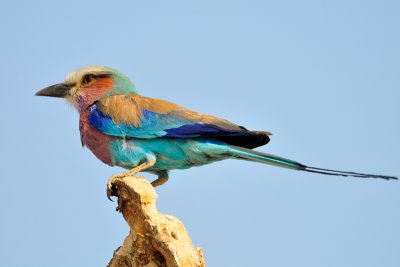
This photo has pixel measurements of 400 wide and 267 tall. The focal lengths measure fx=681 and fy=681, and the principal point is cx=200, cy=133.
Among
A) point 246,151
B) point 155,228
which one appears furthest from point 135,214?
point 246,151

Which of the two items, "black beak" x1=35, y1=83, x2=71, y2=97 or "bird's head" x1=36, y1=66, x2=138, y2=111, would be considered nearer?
"bird's head" x1=36, y1=66, x2=138, y2=111

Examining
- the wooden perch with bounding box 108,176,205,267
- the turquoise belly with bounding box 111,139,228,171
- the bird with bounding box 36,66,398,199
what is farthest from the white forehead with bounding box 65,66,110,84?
the wooden perch with bounding box 108,176,205,267

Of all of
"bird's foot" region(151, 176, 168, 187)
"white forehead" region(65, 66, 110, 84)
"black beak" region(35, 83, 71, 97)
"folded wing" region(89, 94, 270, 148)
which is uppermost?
"white forehead" region(65, 66, 110, 84)

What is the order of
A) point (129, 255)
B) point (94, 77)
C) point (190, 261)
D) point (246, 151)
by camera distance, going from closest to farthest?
point (190, 261)
point (129, 255)
point (246, 151)
point (94, 77)

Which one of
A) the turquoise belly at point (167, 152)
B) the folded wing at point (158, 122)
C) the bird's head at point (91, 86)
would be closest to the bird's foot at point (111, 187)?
the turquoise belly at point (167, 152)

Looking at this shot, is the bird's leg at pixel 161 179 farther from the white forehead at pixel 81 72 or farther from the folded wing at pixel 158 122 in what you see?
the white forehead at pixel 81 72

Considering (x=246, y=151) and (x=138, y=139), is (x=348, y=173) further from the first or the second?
(x=138, y=139)

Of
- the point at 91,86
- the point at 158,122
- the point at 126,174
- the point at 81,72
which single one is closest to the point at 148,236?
the point at 126,174

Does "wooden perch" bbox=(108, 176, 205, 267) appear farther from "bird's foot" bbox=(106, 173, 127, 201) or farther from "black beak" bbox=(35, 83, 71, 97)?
"black beak" bbox=(35, 83, 71, 97)
